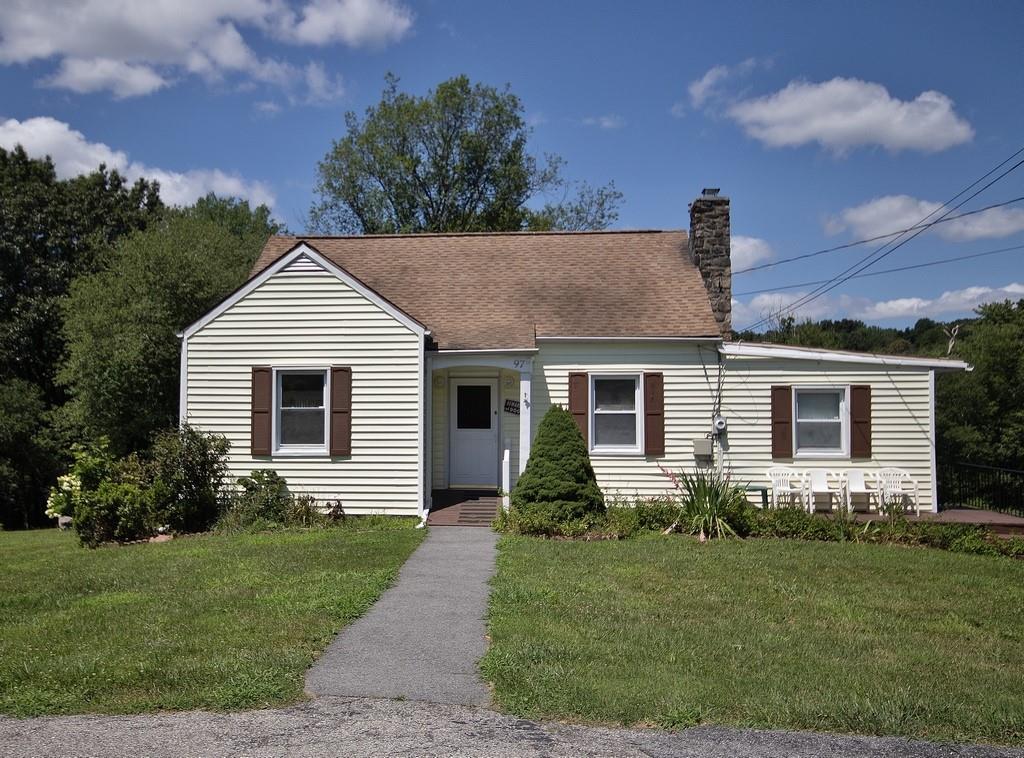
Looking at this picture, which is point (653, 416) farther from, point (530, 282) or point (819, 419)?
point (530, 282)

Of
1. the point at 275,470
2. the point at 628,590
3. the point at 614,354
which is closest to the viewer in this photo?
the point at 628,590

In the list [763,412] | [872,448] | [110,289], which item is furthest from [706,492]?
[110,289]

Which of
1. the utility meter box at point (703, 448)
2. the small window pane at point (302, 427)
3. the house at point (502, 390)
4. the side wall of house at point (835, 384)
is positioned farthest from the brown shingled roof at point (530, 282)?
the small window pane at point (302, 427)

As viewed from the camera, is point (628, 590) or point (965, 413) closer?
point (628, 590)

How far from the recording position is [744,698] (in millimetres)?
5438

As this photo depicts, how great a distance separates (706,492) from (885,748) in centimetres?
769

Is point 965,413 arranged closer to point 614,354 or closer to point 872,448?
point 872,448

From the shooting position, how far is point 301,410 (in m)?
14.1

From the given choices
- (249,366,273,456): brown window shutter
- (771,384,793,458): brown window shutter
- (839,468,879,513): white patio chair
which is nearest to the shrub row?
(249,366,273,456): brown window shutter

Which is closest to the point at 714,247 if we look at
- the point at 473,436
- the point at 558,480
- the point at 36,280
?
the point at 473,436

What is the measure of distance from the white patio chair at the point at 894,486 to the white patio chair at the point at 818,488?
73 cm

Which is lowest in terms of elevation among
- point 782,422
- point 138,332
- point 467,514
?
point 467,514

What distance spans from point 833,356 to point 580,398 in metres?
4.63

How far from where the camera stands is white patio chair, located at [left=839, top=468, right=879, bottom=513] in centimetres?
1380
